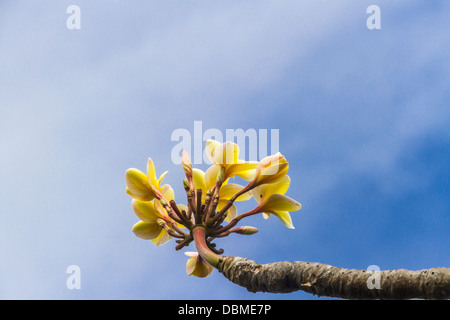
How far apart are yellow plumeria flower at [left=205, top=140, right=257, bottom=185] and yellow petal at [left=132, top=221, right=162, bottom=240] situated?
0.35 m

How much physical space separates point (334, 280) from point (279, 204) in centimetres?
65

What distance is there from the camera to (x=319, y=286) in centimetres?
145

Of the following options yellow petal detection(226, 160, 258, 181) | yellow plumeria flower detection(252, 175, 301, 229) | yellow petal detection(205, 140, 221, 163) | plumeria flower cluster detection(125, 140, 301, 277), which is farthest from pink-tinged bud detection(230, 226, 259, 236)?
yellow petal detection(205, 140, 221, 163)

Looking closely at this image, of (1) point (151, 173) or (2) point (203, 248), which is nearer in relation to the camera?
(2) point (203, 248)

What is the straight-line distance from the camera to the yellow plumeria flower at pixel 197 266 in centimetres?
216

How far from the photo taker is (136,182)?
2.09 m

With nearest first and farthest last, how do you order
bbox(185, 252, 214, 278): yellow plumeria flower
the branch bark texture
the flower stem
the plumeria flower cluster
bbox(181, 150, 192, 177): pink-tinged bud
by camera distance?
the branch bark texture → the flower stem → the plumeria flower cluster → bbox(181, 150, 192, 177): pink-tinged bud → bbox(185, 252, 214, 278): yellow plumeria flower

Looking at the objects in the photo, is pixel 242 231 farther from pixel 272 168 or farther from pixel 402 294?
pixel 402 294

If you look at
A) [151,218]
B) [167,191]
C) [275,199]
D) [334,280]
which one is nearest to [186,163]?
[167,191]

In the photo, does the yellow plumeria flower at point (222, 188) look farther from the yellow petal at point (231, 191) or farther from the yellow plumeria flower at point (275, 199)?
the yellow plumeria flower at point (275, 199)

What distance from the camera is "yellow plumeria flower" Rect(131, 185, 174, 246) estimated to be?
2.12 metres

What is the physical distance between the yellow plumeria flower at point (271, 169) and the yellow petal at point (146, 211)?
1.67 ft

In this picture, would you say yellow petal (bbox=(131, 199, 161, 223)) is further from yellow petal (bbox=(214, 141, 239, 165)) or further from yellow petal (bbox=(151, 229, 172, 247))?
yellow petal (bbox=(214, 141, 239, 165))

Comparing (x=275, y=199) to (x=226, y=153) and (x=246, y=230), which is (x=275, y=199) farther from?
(x=226, y=153)
